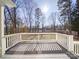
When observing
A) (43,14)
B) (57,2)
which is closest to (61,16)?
(57,2)

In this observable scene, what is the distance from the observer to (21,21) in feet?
55.2

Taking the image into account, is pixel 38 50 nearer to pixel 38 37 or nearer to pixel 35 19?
pixel 38 37

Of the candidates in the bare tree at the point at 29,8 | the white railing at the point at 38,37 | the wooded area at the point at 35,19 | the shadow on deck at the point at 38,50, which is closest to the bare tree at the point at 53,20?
the wooded area at the point at 35,19

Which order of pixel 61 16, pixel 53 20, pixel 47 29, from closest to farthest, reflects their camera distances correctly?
Result: pixel 47 29 → pixel 53 20 → pixel 61 16

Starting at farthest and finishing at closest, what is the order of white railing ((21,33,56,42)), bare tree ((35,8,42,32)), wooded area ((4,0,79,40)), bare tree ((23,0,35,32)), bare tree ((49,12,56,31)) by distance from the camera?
bare tree ((23,0,35,32)) < bare tree ((35,8,42,32)) < bare tree ((49,12,56,31)) < wooded area ((4,0,79,40)) < white railing ((21,33,56,42))

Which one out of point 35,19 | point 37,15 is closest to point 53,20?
point 37,15

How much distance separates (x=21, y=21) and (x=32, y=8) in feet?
7.39

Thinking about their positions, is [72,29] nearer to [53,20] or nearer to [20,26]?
[53,20]

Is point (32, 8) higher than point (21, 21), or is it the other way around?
point (32, 8)

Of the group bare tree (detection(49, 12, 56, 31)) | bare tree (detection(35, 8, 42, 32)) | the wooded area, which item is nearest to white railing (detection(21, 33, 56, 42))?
the wooded area

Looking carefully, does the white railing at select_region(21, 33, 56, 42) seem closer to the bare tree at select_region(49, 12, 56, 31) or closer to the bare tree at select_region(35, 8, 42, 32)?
the bare tree at select_region(49, 12, 56, 31)

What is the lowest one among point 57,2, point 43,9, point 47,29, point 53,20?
point 47,29

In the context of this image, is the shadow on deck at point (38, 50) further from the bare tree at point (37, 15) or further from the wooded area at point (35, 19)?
the bare tree at point (37, 15)

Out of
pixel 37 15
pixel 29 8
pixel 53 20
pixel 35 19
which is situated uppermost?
pixel 29 8
